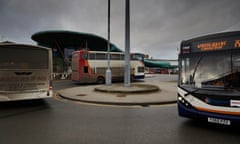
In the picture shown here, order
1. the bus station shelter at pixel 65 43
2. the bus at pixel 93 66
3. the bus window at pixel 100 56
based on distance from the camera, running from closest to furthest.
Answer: the bus at pixel 93 66, the bus window at pixel 100 56, the bus station shelter at pixel 65 43

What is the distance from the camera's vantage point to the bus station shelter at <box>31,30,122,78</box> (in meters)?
30.5

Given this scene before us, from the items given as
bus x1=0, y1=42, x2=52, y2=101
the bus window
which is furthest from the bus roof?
the bus window

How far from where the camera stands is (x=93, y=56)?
16859 mm

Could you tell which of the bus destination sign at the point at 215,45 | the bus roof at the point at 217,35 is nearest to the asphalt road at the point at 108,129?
the bus destination sign at the point at 215,45

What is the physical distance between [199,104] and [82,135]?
3.27 m

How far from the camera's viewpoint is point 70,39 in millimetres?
33688

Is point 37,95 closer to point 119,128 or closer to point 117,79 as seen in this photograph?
point 119,128

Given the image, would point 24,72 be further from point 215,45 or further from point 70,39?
point 70,39

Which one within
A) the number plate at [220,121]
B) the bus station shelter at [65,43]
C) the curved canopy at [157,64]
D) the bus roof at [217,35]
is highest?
the bus station shelter at [65,43]

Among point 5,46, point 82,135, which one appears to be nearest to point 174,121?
point 82,135

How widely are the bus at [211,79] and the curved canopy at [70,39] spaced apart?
29.3m

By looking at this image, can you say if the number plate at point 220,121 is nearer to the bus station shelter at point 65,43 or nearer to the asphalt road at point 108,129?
the asphalt road at point 108,129

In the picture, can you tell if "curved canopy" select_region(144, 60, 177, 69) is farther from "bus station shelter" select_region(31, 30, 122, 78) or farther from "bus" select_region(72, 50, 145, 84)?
"bus" select_region(72, 50, 145, 84)

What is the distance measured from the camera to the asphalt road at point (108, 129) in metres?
3.57
